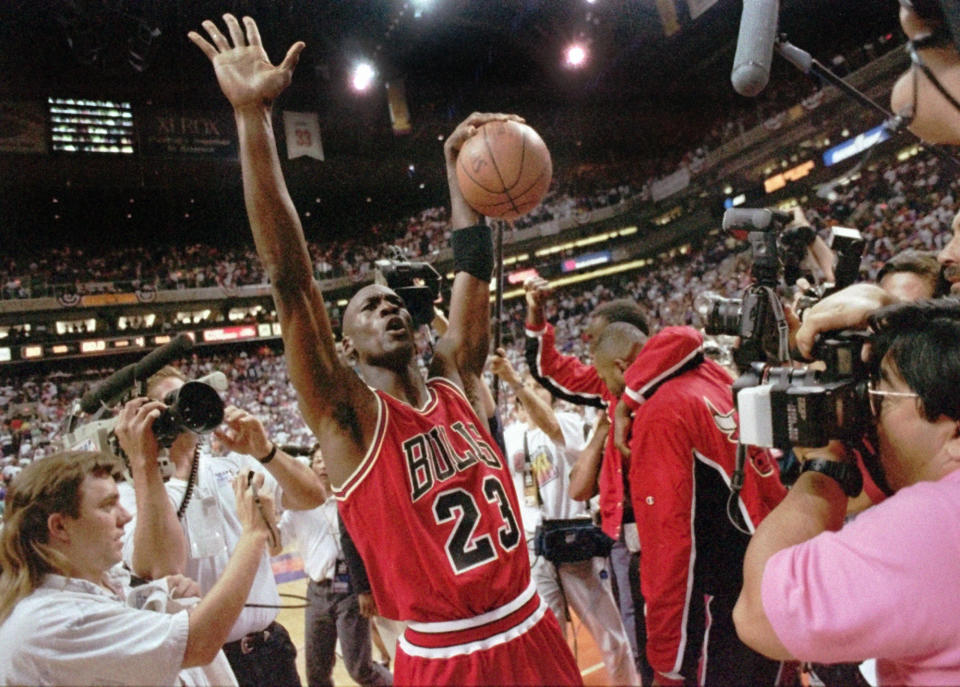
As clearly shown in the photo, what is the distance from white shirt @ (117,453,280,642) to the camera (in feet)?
9.58

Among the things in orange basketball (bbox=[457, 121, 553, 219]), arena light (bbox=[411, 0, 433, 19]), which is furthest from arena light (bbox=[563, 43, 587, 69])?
orange basketball (bbox=[457, 121, 553, 219])

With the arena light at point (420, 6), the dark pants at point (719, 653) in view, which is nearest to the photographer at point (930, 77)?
the dark pants at point (719, 653)

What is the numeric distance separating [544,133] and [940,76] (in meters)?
23.5

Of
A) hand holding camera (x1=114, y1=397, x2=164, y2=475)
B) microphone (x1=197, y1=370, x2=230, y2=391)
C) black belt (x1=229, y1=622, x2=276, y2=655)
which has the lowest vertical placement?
black belt (x1=229, y1=622, x2=276, y2=655)

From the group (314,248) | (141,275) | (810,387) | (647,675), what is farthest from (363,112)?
(810,387)

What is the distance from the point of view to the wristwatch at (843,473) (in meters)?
1.18

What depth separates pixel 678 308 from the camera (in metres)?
21.4

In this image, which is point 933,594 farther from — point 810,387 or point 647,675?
point 647,675

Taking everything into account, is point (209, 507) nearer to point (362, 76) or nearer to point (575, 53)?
point (575, 53)

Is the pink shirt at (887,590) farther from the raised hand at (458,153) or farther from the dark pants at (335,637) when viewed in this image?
the dark pants at (335,637)

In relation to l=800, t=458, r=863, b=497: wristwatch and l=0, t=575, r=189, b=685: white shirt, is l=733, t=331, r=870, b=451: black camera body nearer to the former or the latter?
Answer: l=800, t=458, r=863, b=497: wristwatch

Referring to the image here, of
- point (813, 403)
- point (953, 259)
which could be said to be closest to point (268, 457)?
point (813, 403)

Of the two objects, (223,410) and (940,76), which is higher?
(940,76)

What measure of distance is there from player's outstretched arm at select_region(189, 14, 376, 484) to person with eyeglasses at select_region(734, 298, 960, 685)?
1266 millimetres
